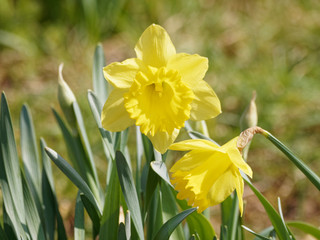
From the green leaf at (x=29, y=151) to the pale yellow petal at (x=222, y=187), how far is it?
57 centimetres

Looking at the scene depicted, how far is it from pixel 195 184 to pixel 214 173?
0.04 meters

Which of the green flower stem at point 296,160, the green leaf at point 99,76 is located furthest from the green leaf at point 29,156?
the green flower stem at point 296,160

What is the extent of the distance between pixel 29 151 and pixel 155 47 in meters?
0.54

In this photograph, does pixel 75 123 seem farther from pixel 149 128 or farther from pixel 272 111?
pixel 272 111

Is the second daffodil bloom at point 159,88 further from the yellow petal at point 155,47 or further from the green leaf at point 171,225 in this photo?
the green leaf at point 171,225

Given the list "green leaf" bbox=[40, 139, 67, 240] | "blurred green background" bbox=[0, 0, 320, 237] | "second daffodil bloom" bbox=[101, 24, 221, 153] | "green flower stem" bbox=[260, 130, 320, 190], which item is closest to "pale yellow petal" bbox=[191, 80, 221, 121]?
"second daffodil bloom" bbox=[101, 24, 221, 153]

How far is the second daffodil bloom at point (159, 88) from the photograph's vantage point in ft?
3.25

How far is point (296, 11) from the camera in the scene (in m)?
3.37

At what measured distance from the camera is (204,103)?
103 centimetres

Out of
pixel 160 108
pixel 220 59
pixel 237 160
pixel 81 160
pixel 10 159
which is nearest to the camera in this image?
pixel 237 160

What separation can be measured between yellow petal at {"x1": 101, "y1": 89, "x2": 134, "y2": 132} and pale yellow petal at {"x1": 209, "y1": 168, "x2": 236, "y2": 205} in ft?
0.72

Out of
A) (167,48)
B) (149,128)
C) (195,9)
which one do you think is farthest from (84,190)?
(195,9)

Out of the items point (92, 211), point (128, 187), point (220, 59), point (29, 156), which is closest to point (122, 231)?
point (128, 187)

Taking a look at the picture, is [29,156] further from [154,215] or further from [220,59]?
[220,59]
